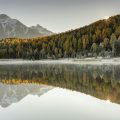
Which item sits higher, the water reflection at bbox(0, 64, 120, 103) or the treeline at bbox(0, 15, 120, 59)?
the treeline at bbox(0, 15, 120, 59)

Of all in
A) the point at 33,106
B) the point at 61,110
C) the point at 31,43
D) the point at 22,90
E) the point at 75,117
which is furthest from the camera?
the point at 31,43

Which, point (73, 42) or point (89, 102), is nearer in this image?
point (89, 102)

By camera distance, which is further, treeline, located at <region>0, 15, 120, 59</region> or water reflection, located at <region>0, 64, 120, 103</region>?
treeline, located at <region>0, 15, 120, 59</region>

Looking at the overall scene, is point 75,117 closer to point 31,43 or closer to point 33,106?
point 33,106

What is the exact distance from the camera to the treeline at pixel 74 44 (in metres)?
142

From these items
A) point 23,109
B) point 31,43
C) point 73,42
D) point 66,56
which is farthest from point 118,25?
point 23,109

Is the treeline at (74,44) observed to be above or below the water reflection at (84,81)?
above

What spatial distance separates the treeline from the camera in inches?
5577

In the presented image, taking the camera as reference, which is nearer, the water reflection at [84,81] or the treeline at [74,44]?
the water reflection at [84,81]

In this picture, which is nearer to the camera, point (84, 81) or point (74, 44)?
point (84, 81)

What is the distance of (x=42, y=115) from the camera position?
1686 centimetres

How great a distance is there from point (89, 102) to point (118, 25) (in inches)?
5764

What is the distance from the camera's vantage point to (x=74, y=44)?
6353 inches

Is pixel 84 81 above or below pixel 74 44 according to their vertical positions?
below
